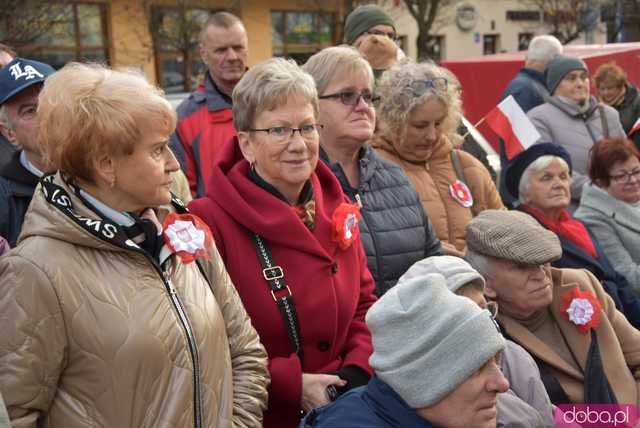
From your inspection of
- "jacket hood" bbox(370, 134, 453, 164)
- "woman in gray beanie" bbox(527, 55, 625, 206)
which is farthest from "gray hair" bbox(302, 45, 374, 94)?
"woman in gray beanie" bbox(527, 55, 625, 206)

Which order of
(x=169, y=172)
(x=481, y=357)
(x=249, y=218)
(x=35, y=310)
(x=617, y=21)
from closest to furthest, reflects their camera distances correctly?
(x=35, y=310) → (x=481, y=357) → (x=169, y=172) → (x=249, y=218) → (x=617, y=21)

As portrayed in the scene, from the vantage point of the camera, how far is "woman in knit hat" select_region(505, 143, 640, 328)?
4.16 metres

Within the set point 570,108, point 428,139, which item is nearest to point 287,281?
point 428,139

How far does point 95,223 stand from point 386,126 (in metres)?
2.22

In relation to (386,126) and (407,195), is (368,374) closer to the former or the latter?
(407,195)

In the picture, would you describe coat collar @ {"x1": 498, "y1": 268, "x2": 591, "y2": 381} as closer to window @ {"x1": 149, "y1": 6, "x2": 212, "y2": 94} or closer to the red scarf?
the red scarf

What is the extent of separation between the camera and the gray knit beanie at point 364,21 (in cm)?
573

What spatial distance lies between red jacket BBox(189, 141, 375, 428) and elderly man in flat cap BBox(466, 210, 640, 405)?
79 cm

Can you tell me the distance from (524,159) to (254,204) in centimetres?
223

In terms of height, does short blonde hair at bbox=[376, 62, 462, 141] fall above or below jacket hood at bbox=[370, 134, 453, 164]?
above

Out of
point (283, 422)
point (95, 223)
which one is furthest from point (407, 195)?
point (95, 223)

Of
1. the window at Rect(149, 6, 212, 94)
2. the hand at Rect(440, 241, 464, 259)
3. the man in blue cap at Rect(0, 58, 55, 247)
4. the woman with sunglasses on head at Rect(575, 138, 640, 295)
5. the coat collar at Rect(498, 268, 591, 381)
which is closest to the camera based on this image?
the man in blue cap at Rect(0, 58, 55, 247)

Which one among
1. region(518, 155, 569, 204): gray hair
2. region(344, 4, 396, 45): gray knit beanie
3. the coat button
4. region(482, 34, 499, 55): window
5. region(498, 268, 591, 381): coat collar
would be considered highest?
region(482, 34, 499, 55): window

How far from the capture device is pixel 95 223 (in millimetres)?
2168
